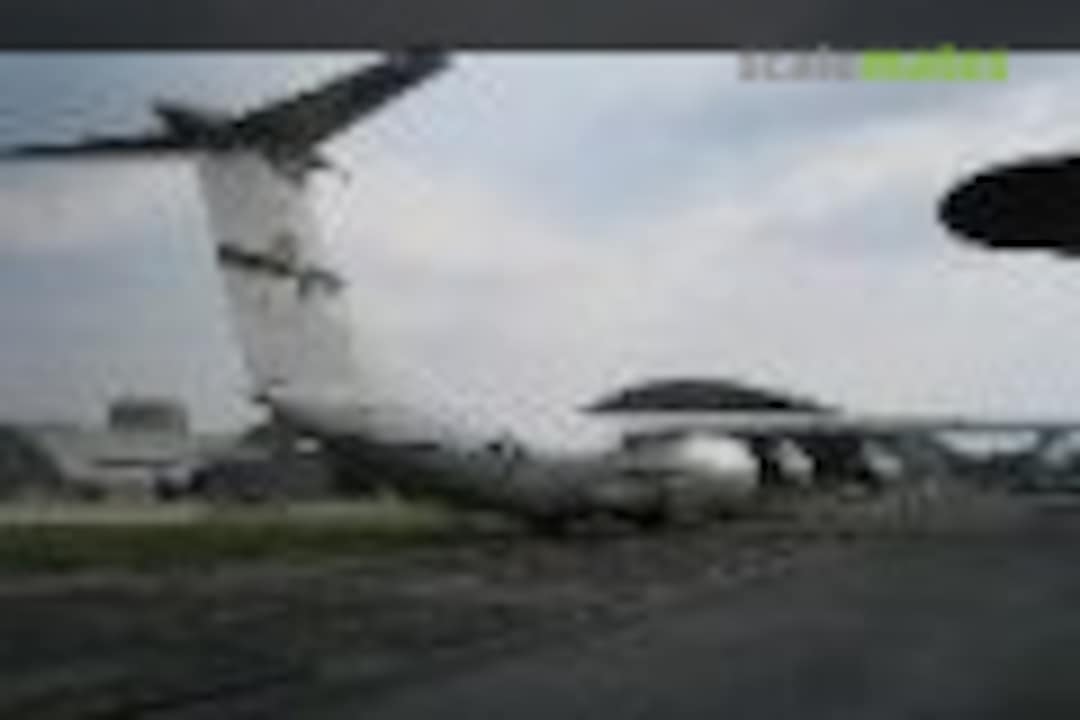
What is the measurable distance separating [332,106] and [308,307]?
541 centimetres

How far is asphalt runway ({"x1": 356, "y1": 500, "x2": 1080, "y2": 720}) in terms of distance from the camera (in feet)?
42.0

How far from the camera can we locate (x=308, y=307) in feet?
138

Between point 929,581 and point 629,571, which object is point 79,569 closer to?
point 629,571

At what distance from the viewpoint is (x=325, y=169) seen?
4188 centimetres

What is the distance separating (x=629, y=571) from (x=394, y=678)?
689 inches

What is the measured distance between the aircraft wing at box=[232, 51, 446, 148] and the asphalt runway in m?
15.3

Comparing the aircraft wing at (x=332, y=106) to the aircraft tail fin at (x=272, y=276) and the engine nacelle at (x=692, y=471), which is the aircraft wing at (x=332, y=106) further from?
the engine nacelle at (x=692, y=471)

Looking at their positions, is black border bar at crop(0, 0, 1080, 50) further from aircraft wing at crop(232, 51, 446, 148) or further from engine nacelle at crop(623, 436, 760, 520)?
engine nacelle at crop(623, 436, 760, 520)

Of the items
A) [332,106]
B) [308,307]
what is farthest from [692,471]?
[332,106]

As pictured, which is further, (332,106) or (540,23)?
(332,106)

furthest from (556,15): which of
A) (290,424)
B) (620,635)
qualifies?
(290,424)

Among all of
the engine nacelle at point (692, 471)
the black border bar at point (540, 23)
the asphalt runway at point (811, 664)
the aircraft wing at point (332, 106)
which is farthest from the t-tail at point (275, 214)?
the black border bar at point (540, 23)

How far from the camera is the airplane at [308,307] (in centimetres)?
3962

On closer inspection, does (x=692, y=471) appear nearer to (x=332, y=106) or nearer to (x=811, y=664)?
(x=332, y=106)
